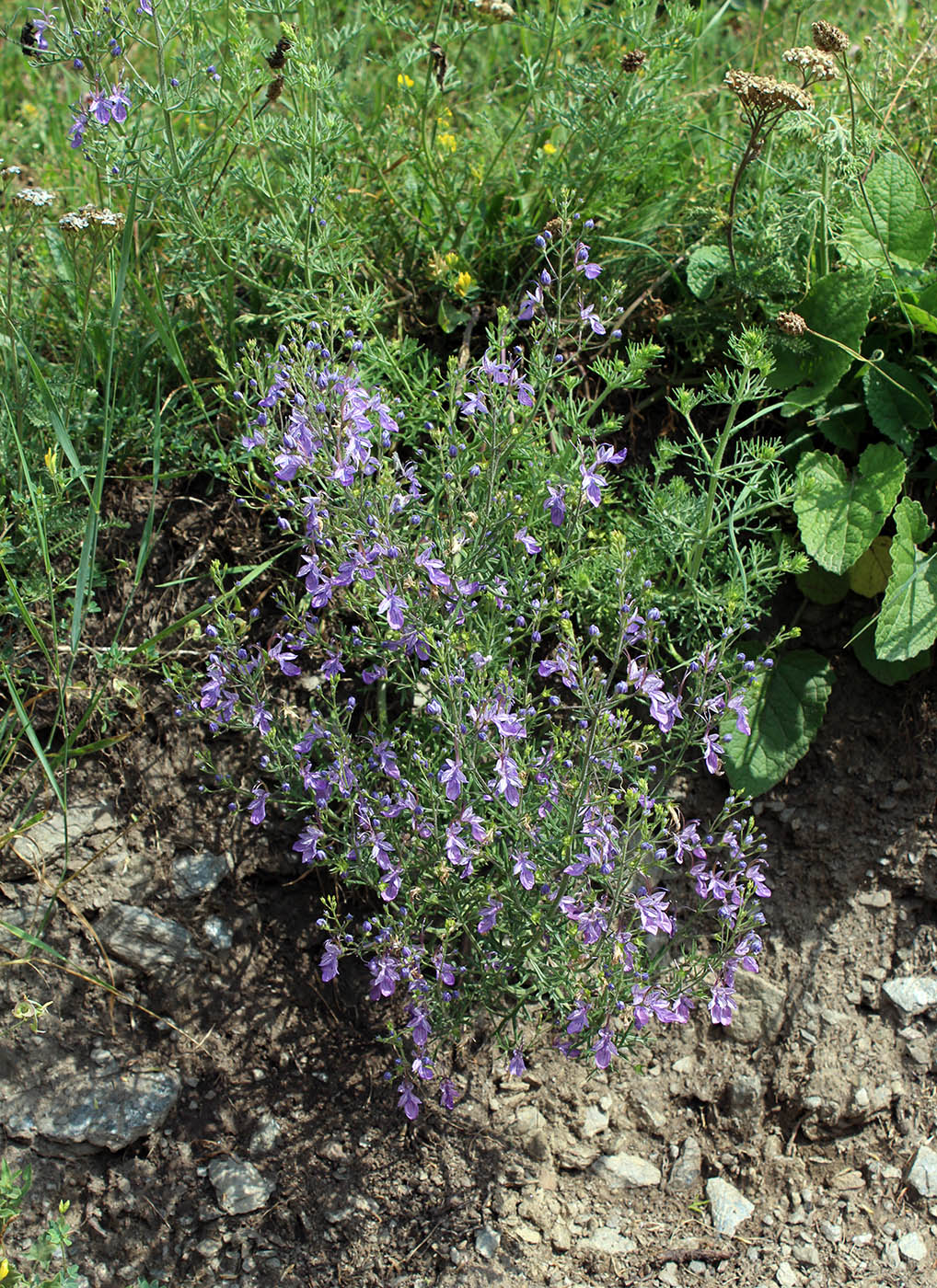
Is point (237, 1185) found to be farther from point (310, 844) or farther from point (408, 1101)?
point (310, 844)

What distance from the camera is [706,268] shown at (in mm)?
3057

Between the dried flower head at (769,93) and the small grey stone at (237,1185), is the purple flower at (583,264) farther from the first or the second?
the small grey stone at (237,1185)

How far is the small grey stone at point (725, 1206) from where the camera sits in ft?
8.44

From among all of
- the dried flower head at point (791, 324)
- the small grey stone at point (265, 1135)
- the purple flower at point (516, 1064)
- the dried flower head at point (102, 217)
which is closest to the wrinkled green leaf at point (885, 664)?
the dried flower head at point (791, 324)

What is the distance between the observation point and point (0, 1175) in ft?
7.26

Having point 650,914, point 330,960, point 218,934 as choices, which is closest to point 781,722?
point 650,914

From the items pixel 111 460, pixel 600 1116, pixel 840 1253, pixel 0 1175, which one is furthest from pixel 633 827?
pixel 111 460

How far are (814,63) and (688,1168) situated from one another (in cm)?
285

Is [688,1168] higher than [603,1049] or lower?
lower

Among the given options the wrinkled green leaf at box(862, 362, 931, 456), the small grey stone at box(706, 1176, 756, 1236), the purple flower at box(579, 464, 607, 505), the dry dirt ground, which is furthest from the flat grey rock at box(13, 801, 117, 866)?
the wrinkled green leaf at box(862, 362, 931, 456)

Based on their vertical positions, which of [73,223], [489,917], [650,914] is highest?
[73,223]

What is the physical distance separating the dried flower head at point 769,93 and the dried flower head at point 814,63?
115 mm

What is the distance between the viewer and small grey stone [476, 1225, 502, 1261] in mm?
2441

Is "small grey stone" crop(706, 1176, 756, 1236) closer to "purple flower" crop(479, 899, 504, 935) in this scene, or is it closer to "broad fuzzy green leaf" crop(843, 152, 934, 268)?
"purple flower" crop(479, 899, 504, 935)
